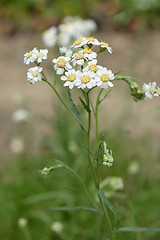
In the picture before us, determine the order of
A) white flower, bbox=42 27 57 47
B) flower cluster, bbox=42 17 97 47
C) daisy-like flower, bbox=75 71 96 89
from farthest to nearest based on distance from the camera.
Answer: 1. white flower, bbox=42 27 57 47
2. flower cluster, bbox=42 17 97 47
3. daisy-like flower, bbox=75 71 96 89

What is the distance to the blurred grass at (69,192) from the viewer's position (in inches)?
98.5

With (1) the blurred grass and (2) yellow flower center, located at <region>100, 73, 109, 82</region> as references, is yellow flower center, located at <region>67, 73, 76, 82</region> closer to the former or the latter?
(2) yellow flower center, located at <region>100, 73, 109, 82</region>

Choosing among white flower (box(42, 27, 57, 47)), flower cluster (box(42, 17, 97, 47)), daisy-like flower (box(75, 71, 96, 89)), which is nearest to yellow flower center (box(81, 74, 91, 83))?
daisy-like flower (box(75, 71, 96, 89))

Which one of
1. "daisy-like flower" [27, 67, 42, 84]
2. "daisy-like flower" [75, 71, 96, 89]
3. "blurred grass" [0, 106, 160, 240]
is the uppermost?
"daisy-like flower" [27, 67, 42, 84]

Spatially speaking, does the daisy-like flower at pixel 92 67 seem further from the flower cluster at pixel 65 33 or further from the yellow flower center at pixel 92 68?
the flower cluster at pixel 65 33

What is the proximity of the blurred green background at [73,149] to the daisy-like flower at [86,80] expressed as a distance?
0.79 feet

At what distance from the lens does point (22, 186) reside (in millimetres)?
2934

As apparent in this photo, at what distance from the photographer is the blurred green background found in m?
2.55

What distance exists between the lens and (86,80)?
4.39 ft

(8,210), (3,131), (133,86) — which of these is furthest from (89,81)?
(3,131)

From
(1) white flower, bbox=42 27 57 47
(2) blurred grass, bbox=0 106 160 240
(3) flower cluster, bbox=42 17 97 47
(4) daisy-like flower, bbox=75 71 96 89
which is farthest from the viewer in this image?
(1) white flower, bbox=42 27 57 47

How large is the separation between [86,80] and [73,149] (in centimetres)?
160

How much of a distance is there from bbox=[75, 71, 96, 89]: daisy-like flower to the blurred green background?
24cm

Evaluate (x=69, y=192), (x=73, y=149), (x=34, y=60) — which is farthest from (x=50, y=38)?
(x=34, y=60)
